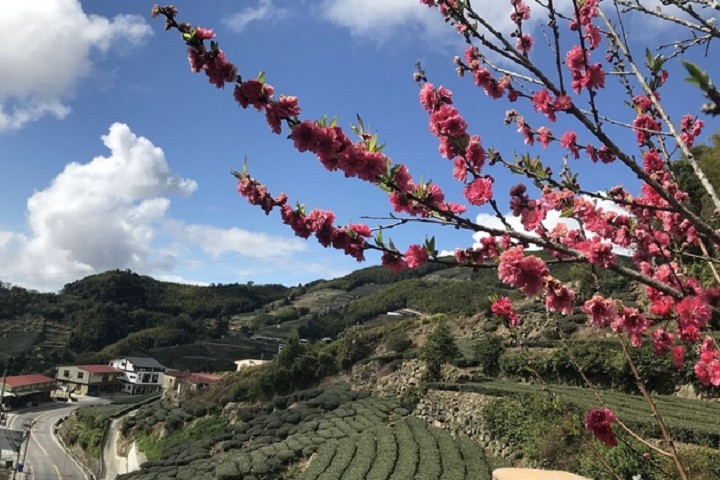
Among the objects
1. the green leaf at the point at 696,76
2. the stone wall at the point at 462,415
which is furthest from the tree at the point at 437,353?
the green leaf at the point at 696,76

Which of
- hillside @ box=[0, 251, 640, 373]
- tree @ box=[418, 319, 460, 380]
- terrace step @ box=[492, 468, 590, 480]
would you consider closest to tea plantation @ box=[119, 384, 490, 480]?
tree @ box=[418, 319, 460, 380]

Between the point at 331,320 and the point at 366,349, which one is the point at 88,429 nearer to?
the point at 366,349

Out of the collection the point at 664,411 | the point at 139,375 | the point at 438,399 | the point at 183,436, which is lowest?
the point at 183,436

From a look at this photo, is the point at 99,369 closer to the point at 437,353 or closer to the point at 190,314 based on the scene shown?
the point at 190,314

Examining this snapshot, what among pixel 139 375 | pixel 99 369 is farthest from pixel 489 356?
pixel 99 369

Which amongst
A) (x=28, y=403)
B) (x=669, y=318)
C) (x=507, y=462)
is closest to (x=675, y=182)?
(x=669, y=318)

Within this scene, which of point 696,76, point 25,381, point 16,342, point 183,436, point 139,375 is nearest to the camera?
point 696,76

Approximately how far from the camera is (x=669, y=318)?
10.5 feet

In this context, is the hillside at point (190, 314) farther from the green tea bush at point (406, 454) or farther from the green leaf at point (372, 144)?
the green leaf at point (372, 144)

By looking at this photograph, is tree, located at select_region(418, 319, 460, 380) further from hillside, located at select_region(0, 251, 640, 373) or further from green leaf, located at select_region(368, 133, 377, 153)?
hillside, located at select_region(0, 251, 640, 373)

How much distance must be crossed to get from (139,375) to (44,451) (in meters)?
39.2

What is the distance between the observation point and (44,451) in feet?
141

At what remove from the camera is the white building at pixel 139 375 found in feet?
264

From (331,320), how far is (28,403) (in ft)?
186
